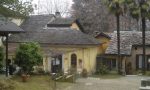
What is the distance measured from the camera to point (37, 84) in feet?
111

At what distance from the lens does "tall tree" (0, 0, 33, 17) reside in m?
26.9

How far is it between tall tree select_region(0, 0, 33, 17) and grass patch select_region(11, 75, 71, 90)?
5378 millimetres

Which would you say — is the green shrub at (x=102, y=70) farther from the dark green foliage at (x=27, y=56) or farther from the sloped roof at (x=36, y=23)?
the dark green foliage at (x=27, y=56)

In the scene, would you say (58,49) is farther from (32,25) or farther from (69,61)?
(32,25)

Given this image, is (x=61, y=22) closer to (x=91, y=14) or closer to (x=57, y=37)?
(x=57, y=37)

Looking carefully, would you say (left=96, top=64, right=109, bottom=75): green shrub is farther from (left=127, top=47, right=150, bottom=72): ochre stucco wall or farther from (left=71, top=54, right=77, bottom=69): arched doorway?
(left=127, top=47, right=150, bottom=72): ochre stucco wall

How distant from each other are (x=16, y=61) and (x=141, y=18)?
18211mm

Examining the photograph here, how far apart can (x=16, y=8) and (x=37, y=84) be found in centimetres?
832

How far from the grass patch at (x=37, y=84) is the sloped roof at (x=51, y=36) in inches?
498

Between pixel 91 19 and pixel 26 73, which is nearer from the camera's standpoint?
pixel 26 73

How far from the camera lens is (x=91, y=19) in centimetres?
8081

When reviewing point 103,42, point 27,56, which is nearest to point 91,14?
point 103,42

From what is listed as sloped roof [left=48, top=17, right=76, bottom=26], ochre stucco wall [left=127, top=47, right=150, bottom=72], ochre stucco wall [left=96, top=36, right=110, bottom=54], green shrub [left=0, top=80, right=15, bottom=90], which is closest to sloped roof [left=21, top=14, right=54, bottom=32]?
sloped roof [left=48, top=17, right=76, bottom=26]

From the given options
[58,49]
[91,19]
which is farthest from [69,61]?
[91,19]
